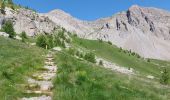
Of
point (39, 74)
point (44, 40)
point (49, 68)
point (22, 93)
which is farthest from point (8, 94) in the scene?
point (44, 40)

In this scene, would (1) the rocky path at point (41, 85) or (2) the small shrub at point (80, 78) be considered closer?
(1) the rocky path at point (41, 85)

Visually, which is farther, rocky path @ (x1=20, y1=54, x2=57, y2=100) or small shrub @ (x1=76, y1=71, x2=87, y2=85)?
small shrub @ (x1=76, y1=71, x2=87, y2=85)

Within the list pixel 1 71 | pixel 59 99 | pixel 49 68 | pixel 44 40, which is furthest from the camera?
pixel 44 40

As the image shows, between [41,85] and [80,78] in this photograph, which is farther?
[80,78]

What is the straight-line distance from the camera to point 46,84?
20562 millimetres

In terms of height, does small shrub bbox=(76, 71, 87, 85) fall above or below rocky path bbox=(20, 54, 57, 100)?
above

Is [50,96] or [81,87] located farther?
[81,87]

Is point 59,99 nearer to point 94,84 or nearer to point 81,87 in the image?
point 81,87

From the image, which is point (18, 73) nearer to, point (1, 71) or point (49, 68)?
point (1, 71)

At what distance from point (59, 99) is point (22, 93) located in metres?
2.03

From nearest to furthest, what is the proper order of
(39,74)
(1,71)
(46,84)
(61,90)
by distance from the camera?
(61,90)
(46,84)
(1,71)
(39,74)

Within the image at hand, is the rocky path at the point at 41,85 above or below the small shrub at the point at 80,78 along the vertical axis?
below

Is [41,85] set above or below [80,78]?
below

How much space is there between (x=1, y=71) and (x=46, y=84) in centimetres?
309
